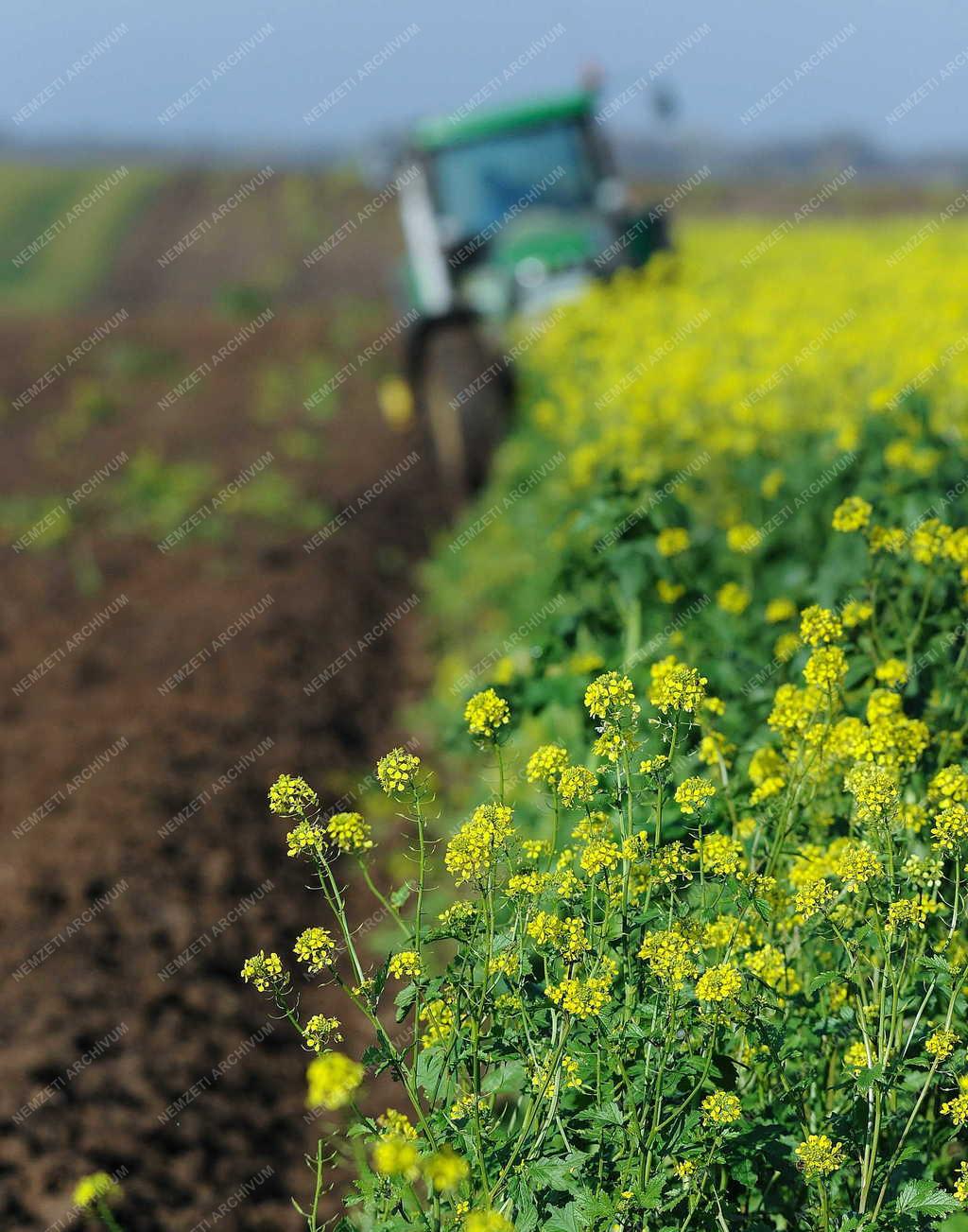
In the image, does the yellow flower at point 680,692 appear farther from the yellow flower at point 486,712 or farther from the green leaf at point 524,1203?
the green leaf at point 524,1203

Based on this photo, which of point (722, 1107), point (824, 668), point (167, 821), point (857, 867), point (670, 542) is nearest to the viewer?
point (722, 1107)

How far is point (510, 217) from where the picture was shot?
30.0ft

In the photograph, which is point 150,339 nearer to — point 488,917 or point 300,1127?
point 300,1127

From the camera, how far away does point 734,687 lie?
8.79 ft

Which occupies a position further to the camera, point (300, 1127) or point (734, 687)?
point (300, 1127)

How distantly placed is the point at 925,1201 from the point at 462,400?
655 cm

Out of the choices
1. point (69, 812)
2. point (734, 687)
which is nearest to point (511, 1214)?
point (734, 687)

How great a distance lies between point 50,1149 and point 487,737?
7.10 feet

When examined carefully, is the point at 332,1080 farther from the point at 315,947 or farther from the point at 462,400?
the point at 462,400

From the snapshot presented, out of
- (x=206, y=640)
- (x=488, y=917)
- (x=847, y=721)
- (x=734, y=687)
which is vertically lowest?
(x=206, y=640)

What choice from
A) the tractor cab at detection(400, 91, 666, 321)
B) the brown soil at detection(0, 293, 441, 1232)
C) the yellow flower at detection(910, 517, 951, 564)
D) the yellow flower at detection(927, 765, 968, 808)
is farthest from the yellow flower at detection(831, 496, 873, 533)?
the tractor cab at detection(400, 91, 666, 321)

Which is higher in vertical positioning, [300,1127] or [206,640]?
[206,640]

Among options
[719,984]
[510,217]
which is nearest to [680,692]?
[719,984]

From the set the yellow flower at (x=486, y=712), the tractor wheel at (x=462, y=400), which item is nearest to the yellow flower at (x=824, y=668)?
the yellow flower at (x=486, y=712)
